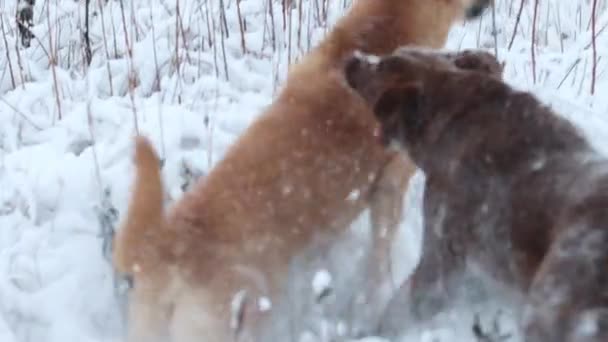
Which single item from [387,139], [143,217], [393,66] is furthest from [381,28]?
[143,217]

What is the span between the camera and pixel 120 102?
217 inches

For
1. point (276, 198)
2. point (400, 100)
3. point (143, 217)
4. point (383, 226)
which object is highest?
point (400, 100)

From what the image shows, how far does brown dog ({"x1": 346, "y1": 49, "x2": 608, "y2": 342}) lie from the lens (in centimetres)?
296

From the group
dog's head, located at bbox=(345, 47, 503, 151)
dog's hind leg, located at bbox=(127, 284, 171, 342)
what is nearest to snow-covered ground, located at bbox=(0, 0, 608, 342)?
dog's head, located at bbox=(345, 47, 503, 151)

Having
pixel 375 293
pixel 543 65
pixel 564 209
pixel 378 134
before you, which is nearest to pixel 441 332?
pixel 375 293

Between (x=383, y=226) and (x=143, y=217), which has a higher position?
(x=143, y=217)

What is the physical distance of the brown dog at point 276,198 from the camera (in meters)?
3.43

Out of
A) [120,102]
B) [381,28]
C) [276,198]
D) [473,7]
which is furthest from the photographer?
[120,102]

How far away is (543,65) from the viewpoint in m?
5.95

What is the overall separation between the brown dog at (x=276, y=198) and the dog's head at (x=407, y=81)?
0.21 metres

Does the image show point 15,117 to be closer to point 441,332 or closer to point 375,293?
point 375,293

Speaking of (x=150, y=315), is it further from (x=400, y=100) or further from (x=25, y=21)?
(x=25, y=21)

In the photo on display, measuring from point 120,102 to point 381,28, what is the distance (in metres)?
1.61

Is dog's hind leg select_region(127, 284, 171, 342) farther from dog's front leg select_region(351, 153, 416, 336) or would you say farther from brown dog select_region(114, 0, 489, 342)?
dog's front leg select_region(351, 153, 416, 336)
